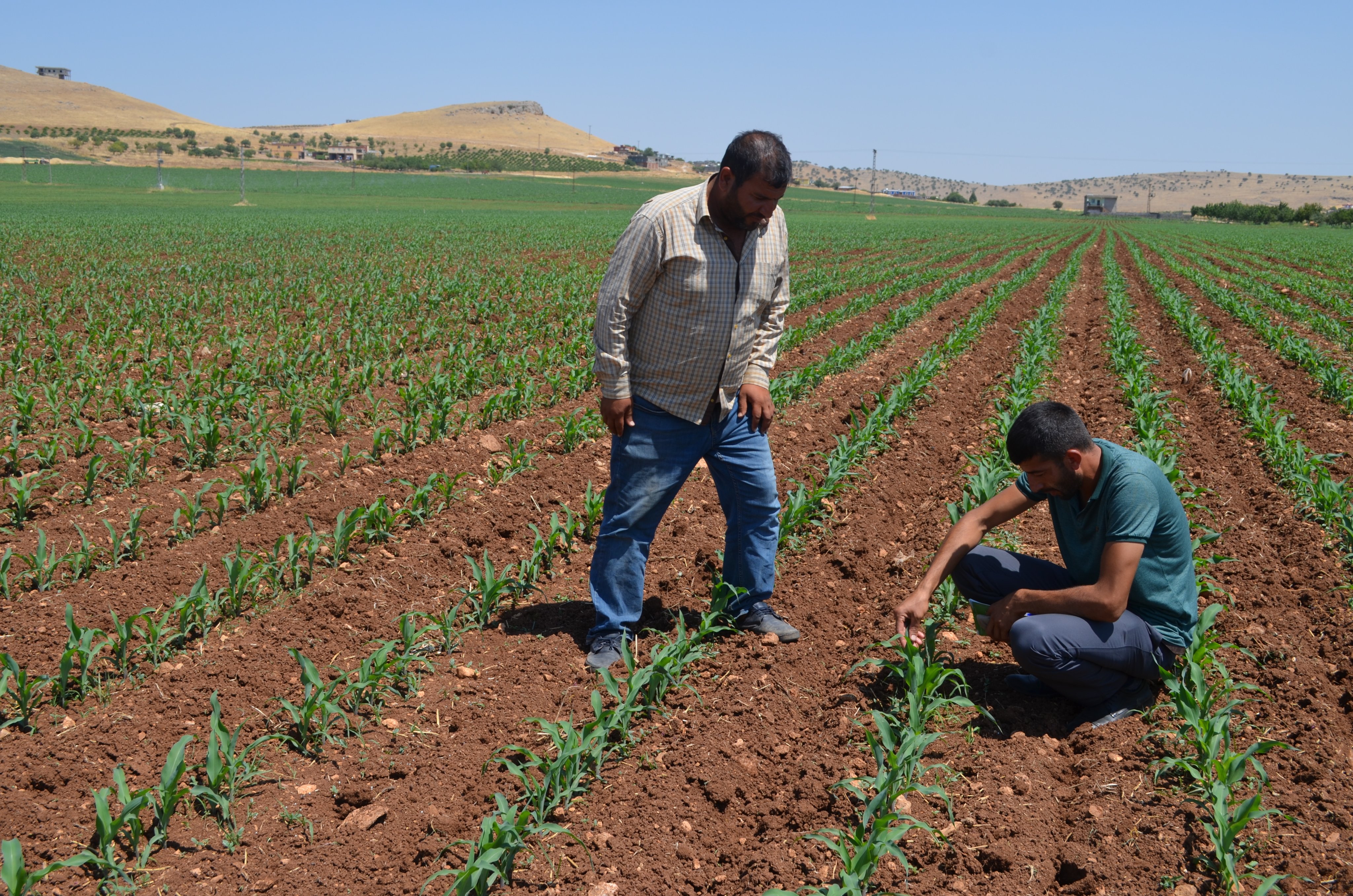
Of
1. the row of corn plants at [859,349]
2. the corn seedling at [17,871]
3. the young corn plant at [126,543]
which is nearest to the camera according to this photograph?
the corn seedling at [17,871]

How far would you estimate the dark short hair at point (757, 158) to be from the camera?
123 inches

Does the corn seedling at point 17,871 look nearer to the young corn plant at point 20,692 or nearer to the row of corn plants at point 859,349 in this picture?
the young corn plant at point 20,692

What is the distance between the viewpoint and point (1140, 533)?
3109 millimetres

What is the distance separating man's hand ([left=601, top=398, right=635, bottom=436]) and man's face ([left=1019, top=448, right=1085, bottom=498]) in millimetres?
1479

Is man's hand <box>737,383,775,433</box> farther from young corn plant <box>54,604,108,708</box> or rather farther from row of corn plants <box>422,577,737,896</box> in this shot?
young corn plant <box>54,604,108,708</box>

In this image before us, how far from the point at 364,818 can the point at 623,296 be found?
2.01 m

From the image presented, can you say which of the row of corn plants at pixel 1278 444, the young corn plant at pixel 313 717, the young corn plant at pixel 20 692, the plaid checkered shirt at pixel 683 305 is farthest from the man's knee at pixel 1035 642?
the young corn plant at pixel 20 692

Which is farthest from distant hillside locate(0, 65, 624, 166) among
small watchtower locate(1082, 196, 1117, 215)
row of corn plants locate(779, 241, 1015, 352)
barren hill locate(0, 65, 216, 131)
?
row of corn plants locate(779, 241, 1015, 352)

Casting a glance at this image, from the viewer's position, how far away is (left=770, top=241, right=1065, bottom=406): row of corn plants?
8328 millimetres

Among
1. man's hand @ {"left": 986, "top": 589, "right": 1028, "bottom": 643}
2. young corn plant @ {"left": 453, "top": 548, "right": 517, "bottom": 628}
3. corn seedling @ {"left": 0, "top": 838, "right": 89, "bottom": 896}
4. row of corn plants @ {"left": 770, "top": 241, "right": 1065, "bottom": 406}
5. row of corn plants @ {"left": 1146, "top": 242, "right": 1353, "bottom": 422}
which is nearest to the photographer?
corn seedling @ {"left": 0, "top": 838, "right": 89, "bottom": 896}

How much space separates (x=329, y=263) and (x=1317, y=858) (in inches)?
759

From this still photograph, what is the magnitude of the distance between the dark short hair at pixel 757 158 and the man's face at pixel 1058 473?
4.46ft

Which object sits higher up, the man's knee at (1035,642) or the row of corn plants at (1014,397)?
the row of corn plants at (1014,397)

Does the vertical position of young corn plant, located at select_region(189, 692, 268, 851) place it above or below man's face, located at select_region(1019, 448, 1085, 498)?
below
